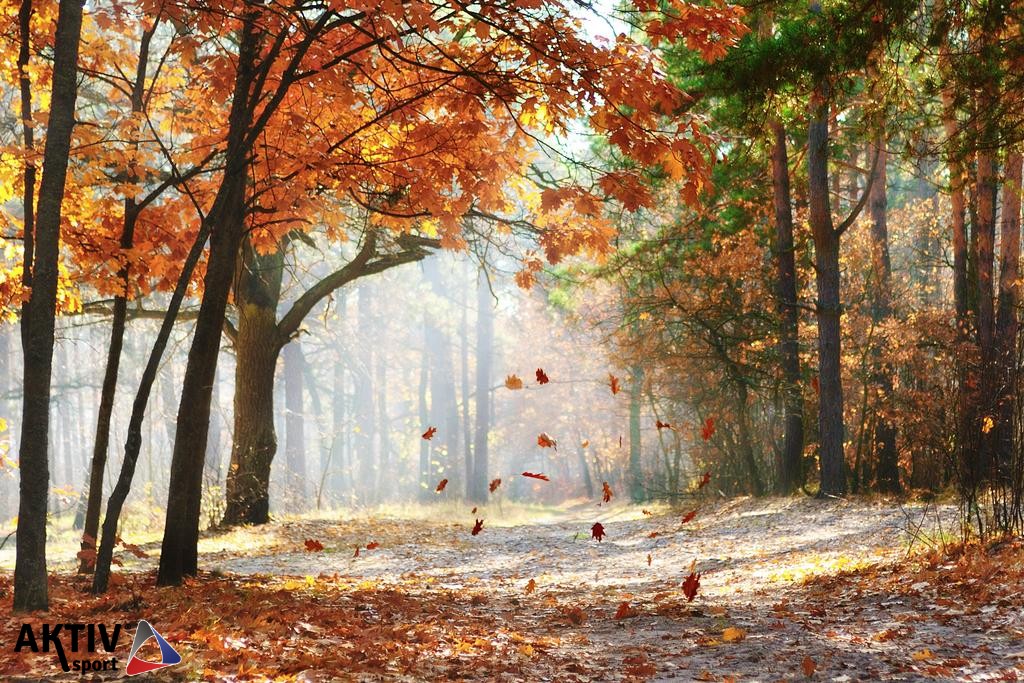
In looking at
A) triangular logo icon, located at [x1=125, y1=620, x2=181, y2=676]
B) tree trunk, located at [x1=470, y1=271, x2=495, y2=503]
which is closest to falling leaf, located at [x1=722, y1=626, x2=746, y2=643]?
triangular logo icon, located at [x1=125, y1=620, x2=181, y2=676]

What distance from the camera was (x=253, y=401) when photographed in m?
14.1

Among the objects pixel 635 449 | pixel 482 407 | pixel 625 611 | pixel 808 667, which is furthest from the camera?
pixel 482 407

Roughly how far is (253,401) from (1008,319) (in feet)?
35.3

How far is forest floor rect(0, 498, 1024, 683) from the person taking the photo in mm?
4469

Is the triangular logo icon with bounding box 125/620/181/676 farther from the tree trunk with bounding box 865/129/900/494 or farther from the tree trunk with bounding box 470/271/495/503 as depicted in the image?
the tree trunk with bounding box 470/271/495/503

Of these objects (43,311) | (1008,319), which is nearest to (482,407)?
(1008,319)

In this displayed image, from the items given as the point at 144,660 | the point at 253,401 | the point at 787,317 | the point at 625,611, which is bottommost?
the point at 625,611

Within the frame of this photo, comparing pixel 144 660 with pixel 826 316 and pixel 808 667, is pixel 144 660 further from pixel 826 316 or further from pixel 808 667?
pixel 826 316

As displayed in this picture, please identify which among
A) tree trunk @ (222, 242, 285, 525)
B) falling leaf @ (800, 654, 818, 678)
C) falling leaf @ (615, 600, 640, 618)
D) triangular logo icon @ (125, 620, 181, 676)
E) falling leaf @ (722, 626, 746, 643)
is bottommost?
falling leaf @ (615, 600, 640, 618)

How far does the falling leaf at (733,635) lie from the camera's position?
544cm

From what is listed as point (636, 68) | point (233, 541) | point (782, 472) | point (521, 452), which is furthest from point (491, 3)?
point (521, 452)

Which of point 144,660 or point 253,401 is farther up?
point 253,401

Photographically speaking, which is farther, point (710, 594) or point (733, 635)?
point (710, 594)

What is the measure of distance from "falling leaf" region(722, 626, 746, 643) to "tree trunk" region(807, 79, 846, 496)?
867cm
